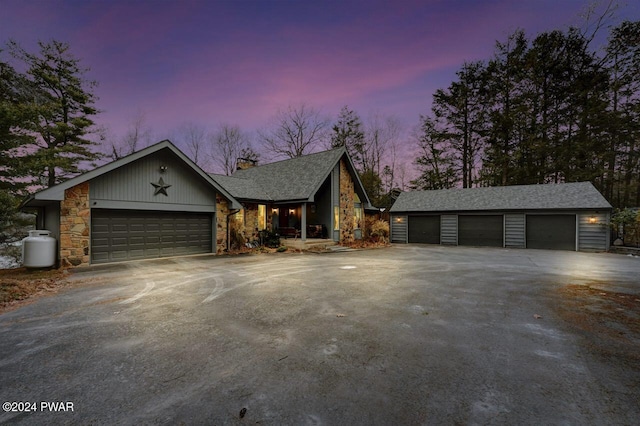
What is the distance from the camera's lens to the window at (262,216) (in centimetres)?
1741

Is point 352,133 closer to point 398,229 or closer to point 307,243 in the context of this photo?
point 398,229

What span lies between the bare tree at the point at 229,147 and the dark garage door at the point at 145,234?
20.6 metres

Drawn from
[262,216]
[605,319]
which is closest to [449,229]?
[262,216]

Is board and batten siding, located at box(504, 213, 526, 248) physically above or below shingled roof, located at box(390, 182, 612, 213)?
below

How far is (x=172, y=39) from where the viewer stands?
15750 mm

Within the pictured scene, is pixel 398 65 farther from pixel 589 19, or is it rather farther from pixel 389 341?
pixel 389 341

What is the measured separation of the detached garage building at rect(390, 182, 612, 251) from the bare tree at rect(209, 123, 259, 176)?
65.0ft

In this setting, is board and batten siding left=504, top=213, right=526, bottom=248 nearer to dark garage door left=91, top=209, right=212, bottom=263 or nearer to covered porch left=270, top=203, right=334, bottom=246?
covered porch left=270, top=203, right=334, bottom=246

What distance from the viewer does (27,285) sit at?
22.9ft

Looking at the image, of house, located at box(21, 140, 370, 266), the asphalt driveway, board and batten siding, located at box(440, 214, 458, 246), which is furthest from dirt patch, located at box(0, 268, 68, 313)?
board and batten siding, located at box(440, 214, 458, 246)

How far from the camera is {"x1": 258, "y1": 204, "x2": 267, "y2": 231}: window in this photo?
57.1ft

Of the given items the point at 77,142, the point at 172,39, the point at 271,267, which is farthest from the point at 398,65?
the point at 77,142

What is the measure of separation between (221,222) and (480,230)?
59.9 ft

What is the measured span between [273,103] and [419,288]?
2888cm
